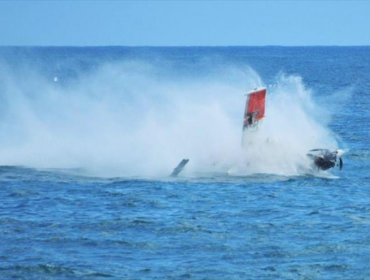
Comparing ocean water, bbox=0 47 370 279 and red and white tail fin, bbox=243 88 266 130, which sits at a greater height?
red and white tail fin, bbox=243 88 266 130

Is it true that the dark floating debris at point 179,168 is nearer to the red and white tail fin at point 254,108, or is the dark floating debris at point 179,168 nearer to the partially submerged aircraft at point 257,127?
the partially submerged aircraft at point 257,127

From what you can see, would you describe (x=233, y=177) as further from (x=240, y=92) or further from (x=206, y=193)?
(x=240, y=92)

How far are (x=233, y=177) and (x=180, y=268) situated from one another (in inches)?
547

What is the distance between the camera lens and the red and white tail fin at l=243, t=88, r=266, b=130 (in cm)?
3938

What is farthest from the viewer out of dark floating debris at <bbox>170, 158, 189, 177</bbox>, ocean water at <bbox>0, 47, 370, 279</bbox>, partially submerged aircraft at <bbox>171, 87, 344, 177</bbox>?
partially submerged aircraft at <bbox>171, 87, 344, 177</bbox>

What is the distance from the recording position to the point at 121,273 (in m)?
23.5

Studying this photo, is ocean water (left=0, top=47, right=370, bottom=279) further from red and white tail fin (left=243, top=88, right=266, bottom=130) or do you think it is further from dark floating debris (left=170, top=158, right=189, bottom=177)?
red and white tail fin (left=243, top=88, right=266, bottom=130)

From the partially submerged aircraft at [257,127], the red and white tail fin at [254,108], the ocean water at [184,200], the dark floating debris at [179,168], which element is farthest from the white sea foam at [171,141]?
the dark floating debris at [179,168]

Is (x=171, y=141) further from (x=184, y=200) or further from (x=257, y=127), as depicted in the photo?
(x=184, y=200)

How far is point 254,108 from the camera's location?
3956 centimetres

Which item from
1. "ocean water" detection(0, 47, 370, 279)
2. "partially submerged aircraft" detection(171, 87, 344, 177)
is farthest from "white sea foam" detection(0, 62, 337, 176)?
"partially submerged aircraft" detection(171, 87, 344, 177)

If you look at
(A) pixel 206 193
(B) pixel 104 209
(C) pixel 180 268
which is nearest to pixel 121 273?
(C) pixel 180 268

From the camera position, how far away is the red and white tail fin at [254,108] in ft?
129

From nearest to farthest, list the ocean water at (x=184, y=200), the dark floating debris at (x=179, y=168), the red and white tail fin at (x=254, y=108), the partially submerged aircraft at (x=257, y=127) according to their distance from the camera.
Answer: the ocean water at (x=184, y=200) → the dark floating debris at (x=179, y=168) → the partially submerged aircraft at (x=257, y=127) → the red and white tail fin at (x=254, y=108)
